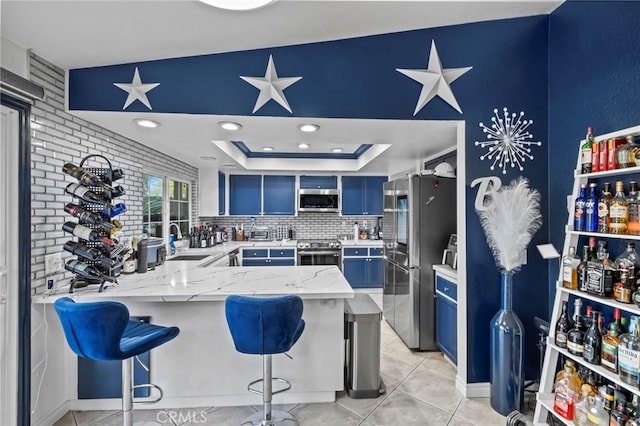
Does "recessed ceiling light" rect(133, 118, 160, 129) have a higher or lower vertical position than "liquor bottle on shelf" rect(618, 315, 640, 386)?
higher

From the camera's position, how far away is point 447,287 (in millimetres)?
2988

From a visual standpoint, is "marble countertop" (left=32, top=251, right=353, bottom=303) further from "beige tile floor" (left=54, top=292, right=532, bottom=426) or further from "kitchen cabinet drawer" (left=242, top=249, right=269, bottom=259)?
"kitchen cabinet drawer" (left=242, top=249, right=269, bottom=259)

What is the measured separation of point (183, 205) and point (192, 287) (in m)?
2.99

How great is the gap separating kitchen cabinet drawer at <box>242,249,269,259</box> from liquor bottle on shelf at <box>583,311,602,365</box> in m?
4.33

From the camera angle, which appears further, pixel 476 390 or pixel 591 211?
pixel 476 390

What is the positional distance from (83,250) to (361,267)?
13.8 ft

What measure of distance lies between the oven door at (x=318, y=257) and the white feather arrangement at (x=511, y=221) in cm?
338

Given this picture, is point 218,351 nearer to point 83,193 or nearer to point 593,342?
point 83,193

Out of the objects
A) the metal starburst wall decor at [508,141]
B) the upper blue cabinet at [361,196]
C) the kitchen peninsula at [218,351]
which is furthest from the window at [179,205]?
the metal starburst wall decor at [508,141]

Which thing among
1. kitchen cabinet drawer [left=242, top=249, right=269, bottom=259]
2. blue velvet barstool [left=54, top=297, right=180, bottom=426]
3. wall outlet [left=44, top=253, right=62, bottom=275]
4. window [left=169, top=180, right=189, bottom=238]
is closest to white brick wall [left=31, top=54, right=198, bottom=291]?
wall outlet [left=44, top=253, right=62, bottom=275]

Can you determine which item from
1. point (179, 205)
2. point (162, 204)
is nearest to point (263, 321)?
point (162, 204)

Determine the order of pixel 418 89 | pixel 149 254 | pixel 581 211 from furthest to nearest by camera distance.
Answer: pixel 149 254 < pixel 418 89 < pixel 581 211

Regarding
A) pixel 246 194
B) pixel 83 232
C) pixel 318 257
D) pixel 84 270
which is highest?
pixel 246 194

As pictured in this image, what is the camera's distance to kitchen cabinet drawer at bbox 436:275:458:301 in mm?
2838
